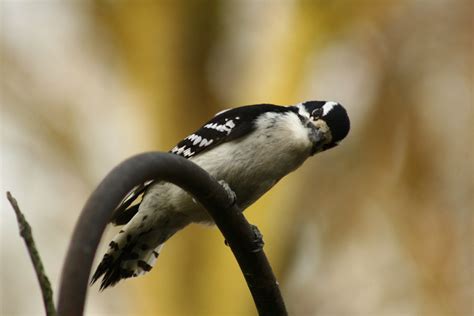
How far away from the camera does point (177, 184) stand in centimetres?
323

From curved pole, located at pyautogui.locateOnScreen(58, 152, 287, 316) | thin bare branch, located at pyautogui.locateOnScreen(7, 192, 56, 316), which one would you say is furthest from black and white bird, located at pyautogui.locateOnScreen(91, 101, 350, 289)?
thin bare branch, located at pyautogui.locateOnScreen(7, 192, 56, 316)

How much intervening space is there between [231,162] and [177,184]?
55.7 inches

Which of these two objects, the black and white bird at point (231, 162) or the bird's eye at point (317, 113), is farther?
the bird's eye at point (317, 113)

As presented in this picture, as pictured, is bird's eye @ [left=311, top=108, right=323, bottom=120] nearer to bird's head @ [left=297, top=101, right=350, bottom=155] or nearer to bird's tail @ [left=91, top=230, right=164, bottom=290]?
bird's head @ [left=297, top=101, right=350, bottom=155]

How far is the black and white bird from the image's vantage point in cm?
463

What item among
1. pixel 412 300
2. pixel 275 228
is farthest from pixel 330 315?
pixel 275 228

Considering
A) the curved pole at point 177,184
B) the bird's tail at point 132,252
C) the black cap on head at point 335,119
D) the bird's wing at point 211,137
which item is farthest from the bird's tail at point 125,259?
the black cap on head at point 335,119

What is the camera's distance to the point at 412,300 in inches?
379

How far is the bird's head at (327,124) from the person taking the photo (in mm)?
4727

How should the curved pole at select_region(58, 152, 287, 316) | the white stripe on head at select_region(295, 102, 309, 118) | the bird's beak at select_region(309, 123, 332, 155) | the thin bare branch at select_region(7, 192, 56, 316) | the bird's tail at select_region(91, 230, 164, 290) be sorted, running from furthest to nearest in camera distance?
1. the white stripe on head at select_region(295, 102, 309, 118)
2. the bird's beak at select_region(309, 123, 332, 155)
3. the bird's tail at select_region(91, 230, 164, 290)
4. the curved pole at select_region(58, 152, 287, 316)
5. the thin bare branch at select_region(7, 192, 56, 316)

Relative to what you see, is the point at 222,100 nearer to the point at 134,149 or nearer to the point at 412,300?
the point at 134,149

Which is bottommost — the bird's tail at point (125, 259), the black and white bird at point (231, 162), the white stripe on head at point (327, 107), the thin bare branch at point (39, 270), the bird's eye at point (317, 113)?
the bird's tail at point (125, 259)

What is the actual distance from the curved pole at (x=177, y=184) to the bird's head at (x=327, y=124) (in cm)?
118

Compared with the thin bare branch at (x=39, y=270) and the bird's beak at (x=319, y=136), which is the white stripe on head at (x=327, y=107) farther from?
the thin bare branch at (x=39, y=270)
